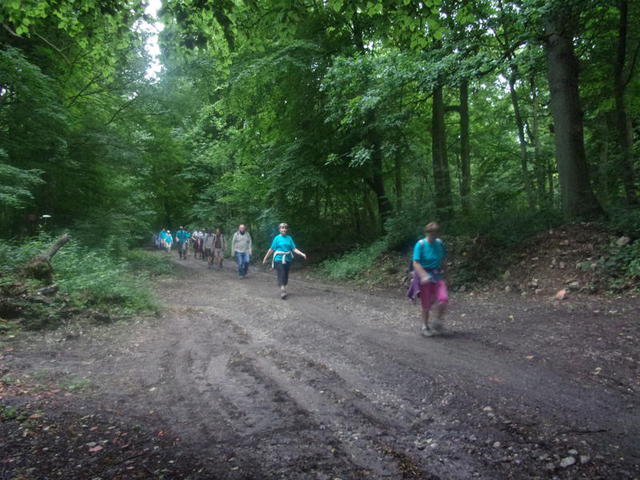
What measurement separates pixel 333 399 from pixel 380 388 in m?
0.60

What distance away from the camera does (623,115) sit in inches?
394

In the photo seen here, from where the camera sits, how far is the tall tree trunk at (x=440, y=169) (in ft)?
43.3

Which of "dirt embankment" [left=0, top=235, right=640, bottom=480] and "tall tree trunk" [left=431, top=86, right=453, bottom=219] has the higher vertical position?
"tall tree trunk" [left=431, top=86, right=453, bottom=219]

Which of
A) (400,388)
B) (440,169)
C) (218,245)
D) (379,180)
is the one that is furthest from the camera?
(218,245)

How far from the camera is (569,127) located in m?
9.62

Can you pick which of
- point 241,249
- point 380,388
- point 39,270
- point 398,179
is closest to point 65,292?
point 39,270

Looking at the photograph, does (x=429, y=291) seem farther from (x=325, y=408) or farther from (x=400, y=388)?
(x=325, y=408)

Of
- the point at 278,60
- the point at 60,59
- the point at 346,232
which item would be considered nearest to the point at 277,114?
the point at 278,60

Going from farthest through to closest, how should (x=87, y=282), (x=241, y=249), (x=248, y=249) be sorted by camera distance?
(x=248, y=249), (x=241, y=249), (x=87, y=282)

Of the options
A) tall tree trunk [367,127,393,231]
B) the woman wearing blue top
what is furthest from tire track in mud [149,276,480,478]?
tall tree trunk [367,127,393,231]

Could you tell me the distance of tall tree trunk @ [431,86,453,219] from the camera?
13203 millimetres

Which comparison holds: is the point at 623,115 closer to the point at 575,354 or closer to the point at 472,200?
the point at 472,200

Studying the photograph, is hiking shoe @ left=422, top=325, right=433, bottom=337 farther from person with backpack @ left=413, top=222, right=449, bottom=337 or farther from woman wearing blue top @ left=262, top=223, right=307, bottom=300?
woman wearing blue top @ left=262, top=223, right=307, bottom=300

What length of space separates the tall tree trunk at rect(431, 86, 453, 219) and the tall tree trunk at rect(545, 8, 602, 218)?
355 cm
